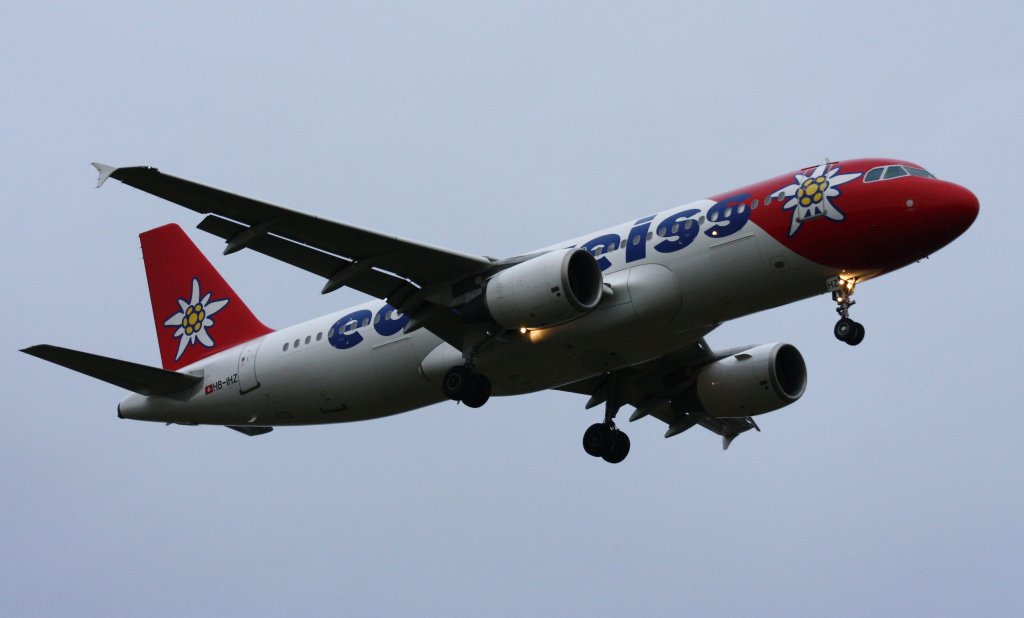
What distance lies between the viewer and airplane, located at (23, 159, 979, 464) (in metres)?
28.3

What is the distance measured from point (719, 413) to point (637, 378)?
2.18 m

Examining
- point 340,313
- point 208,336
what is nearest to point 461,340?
point 340,313

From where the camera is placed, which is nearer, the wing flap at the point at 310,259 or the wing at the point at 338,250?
the wing at the point at 338,250

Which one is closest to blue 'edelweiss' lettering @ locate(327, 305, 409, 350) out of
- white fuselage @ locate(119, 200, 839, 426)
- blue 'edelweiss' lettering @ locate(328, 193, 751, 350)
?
white fuselage @ locate(119, 200, 839, 426)

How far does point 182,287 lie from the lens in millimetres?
38938

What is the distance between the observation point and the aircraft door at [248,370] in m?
34.3

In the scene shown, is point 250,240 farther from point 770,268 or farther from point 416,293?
point 770,268

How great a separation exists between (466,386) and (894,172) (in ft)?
32.6

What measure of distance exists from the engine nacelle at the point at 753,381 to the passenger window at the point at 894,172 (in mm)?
6893

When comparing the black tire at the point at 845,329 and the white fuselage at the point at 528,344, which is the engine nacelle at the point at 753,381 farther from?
the black tire at the point at 845,329

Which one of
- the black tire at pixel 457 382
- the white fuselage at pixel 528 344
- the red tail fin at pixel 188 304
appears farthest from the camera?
the red tail fin at pixel 188 304

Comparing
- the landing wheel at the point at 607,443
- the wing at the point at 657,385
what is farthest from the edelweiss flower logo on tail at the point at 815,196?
the landing wheel at the point at 607,443

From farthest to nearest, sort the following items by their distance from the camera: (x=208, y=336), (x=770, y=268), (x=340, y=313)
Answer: (x=208, y=336) → (x=340, y=313) → (x=770, y=268)

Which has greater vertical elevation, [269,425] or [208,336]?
[208,336]
